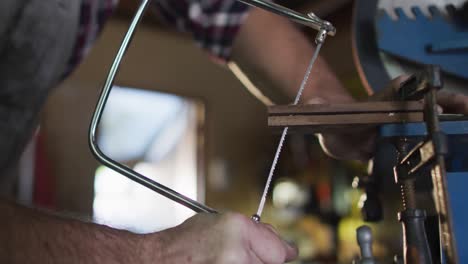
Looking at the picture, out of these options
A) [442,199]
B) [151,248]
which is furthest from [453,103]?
[151,248]

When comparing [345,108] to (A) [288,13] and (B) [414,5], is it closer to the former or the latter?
(A) [288,13]

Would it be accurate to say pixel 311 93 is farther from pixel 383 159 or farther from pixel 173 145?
pixel 173 145

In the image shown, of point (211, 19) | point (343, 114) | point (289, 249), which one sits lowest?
point (289, 249)

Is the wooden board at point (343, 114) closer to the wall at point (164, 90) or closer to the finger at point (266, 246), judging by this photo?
the finger at point (266, 246)

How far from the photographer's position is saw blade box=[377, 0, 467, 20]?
640mm

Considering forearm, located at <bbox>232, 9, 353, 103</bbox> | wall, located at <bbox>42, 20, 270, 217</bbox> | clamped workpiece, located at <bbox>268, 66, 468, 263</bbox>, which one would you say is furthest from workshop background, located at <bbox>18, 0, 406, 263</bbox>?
clamped workpiece, located at <bbox>268, 66, 468, 263</bbox>

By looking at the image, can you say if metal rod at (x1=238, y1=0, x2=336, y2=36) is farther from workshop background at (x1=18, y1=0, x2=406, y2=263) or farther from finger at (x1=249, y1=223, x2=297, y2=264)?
workshop background at (x1=18, y1=0, x2=406, y2=263)

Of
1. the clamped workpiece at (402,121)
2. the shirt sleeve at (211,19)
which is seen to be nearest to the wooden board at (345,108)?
the clamped workpiece at (402,121)

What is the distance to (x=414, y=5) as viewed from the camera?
0.64 meters

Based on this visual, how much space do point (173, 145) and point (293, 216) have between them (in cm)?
122

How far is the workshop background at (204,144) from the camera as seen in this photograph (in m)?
2.00

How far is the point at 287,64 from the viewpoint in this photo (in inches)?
35.1

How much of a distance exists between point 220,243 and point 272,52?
0.57 metres

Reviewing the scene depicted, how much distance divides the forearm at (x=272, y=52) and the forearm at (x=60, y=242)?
0.49 metres
